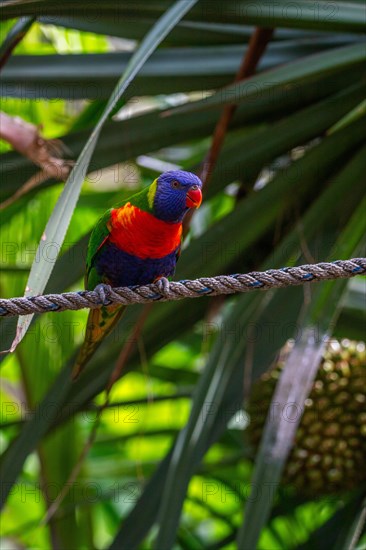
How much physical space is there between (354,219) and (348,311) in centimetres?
51

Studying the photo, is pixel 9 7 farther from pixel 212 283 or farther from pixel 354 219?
pixel 354 219

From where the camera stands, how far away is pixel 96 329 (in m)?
1.98

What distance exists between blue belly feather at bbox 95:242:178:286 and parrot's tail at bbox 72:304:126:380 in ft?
0.30

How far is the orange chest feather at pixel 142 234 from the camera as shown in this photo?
6.51 feet

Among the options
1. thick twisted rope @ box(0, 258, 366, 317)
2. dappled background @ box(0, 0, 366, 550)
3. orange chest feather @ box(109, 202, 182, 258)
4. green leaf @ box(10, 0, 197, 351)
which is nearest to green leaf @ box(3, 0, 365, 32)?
dappled background @ box(0, 0, 366, 550)

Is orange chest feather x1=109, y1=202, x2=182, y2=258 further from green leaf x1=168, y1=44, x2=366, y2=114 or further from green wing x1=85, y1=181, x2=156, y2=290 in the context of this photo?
green leaf x1=168, y1=44, x2=366, y2=114

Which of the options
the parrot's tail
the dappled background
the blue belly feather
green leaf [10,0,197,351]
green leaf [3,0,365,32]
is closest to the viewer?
green leaf [10,0,197,351]

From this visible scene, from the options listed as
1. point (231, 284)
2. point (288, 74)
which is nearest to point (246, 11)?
point (288, 74)

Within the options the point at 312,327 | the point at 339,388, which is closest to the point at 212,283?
the point at 312,327

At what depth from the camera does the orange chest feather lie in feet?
6.51

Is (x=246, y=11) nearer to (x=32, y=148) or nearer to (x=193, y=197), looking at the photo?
(x=193, y=197)

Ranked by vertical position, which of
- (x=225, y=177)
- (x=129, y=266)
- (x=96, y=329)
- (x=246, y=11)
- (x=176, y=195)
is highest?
(x=246, y=11)

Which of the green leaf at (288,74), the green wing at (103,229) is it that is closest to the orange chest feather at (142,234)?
the green wing at (103,229)

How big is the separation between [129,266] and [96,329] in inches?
7.8
